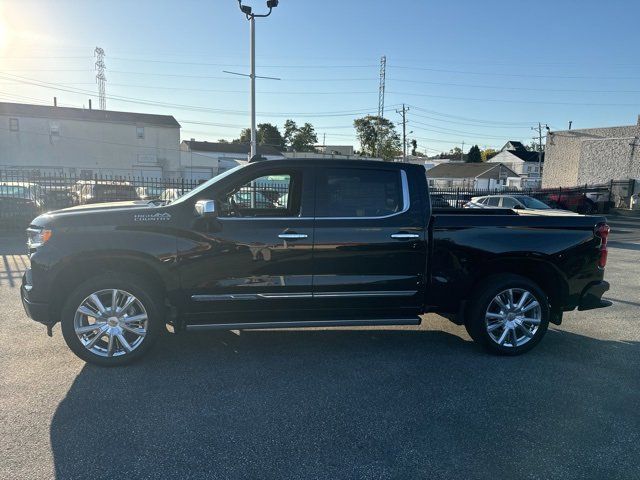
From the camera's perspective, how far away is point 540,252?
465 cm

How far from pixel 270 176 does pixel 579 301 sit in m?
3.60

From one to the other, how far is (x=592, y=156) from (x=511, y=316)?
34308 millimetres

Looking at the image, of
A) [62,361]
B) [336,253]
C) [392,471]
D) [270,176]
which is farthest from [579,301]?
[62,361]

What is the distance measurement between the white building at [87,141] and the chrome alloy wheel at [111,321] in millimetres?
37686

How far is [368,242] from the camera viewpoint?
4.31 m

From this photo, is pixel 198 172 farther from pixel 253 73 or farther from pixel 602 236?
pixel 602 236

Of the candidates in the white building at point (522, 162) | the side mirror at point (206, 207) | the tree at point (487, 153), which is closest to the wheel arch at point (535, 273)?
the side mirror at point (206, 207)

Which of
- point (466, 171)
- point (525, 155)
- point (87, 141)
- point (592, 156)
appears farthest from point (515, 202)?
point (525, 155)

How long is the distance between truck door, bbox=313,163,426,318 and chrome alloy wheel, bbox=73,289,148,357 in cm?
171

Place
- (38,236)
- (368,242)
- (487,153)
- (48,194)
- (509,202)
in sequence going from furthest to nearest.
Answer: (487,153), (509,202), (48,194), (368,242), (38,236)

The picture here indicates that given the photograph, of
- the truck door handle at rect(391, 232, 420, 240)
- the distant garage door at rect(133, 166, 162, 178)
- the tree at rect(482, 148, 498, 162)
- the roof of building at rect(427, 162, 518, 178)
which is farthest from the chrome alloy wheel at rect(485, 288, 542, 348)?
the tree at rect(482, 148, 498, 162)

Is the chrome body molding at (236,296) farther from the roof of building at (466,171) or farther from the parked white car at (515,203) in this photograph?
the roof of building at (466,171)

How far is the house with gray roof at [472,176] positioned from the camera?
2665 inches

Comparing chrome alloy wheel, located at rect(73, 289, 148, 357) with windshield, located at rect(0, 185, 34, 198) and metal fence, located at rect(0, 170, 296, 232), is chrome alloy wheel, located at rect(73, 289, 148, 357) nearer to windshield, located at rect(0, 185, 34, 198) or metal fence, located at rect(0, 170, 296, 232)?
metal fence, located at rect(0, 170, 296, 232)
